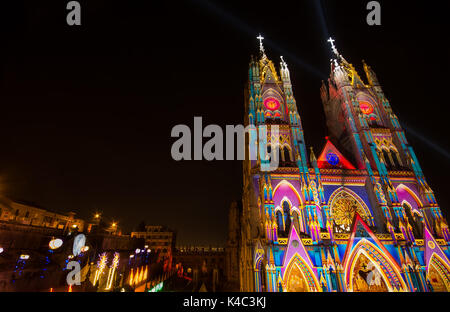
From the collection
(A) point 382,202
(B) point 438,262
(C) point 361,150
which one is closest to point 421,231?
(B) point 438,262

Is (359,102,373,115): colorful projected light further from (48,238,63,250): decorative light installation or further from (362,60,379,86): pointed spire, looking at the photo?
(48,238,63,250): decorative light installation

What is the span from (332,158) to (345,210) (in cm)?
700

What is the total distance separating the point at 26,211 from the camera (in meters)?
37.3

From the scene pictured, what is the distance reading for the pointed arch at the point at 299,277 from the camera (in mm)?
17672

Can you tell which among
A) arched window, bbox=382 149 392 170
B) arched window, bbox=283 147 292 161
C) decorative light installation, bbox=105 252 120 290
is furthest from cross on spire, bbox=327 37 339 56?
decorative light installation, bbox=105 252 120 290

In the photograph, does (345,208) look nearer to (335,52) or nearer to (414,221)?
(414,221)

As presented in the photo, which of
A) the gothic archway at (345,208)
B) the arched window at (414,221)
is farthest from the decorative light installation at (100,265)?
the arched window at (414,221)

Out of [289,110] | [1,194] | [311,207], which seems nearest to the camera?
[311,207]

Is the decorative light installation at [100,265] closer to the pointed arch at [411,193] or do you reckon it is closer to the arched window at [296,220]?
the arched window at [296,220]

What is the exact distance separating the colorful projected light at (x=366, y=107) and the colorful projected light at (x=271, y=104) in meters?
12.2

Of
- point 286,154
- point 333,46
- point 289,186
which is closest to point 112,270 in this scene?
point 289,186

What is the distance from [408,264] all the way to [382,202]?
5761 millimetres

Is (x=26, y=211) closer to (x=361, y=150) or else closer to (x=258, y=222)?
(x=258, y=222)
